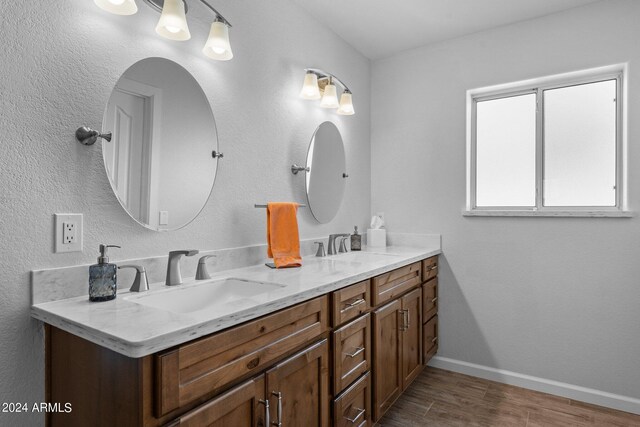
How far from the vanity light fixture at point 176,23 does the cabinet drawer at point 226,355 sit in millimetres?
1106

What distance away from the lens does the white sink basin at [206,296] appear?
1.21 m

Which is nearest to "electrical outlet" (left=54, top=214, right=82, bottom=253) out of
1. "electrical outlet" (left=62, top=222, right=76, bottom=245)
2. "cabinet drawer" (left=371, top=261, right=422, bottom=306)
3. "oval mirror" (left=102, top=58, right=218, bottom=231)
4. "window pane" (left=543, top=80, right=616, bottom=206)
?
"electrical outlet" (left=62, top=222, right=76, bottom=245)

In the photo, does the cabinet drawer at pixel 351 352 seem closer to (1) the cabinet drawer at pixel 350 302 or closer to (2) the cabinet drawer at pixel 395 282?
(1) the cabinet drawer at pixel 350 302

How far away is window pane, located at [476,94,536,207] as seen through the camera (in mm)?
2506

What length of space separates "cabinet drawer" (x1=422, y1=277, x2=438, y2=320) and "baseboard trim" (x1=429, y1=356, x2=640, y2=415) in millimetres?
401

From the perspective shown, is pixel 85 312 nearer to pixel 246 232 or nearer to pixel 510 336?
pixel 246 232

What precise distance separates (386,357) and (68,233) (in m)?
1.52

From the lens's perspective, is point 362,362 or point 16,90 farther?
point 362,362

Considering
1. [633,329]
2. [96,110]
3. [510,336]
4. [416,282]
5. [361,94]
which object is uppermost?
[361,94]

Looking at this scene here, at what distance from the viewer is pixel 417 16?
237cm

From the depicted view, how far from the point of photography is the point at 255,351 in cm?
109

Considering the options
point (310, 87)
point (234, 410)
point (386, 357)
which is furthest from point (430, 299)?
point (234, 410)

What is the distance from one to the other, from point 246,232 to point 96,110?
0.84 metres

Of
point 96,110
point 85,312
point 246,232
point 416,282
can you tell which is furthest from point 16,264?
point 416,282
